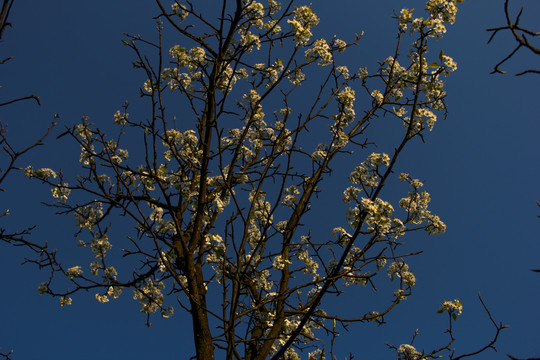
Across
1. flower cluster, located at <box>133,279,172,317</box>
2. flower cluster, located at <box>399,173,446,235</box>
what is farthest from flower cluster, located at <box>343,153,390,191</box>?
flower cluster, located at <box>133,279,172,317</box>

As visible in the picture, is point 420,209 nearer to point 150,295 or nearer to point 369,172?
point 369,172

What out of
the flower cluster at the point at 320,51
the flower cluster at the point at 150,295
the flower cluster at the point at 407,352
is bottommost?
the flower cluster at the point at 407,352

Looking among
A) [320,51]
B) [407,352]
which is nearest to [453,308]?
[407,352]

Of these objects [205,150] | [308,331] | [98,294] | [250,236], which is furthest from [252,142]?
[98,294]

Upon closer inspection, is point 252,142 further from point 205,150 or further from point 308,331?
point 308,331

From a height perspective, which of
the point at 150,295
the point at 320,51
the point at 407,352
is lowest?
the point at 407,352

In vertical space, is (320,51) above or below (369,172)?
above

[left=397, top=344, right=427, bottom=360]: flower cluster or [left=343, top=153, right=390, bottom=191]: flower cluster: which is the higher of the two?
[left=343, top=153, right=390, bottom=191]: flower cluster

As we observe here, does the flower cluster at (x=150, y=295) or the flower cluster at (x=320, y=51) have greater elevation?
the flower cluster at (x=320, y=51)

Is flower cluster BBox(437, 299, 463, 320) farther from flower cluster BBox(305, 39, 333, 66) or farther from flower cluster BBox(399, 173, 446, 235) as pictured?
flower cluster BBox(305, 39, 333, 66)

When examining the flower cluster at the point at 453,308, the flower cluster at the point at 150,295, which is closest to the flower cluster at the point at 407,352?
the flower cluster at the point at 453,308

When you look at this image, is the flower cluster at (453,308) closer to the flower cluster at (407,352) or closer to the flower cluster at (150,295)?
the flower cluster at (407,352)

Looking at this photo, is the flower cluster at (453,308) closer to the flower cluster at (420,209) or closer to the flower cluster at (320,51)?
the flower cluster at (420,209)

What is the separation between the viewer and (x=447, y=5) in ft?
20.1
